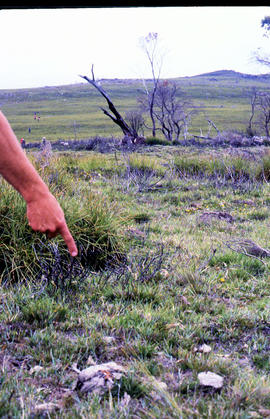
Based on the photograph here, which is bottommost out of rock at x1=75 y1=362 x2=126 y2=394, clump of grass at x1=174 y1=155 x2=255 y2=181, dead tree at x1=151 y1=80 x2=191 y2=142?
rock at x1=75 y1=362 x2=126 y2=394

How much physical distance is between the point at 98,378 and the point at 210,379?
600 mm

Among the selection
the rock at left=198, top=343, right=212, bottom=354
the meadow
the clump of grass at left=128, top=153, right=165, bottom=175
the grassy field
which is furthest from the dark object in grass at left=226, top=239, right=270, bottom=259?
the grassy field

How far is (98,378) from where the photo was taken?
6.95 ft

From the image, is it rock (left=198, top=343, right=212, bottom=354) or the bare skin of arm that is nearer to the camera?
the bare skin of arm

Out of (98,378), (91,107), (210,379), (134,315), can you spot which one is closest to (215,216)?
(134,315)

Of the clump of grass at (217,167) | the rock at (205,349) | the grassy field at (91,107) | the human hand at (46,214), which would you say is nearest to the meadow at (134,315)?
the rock at (205,349)

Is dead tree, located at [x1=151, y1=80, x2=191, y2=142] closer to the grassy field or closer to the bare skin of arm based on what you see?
the grassy field

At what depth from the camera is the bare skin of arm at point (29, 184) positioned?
136 centimetres

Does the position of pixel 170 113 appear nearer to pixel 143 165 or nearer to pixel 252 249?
pixel 143 165

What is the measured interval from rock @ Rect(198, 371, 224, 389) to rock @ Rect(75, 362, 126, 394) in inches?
16.9

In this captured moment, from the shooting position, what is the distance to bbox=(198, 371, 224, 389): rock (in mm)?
2105

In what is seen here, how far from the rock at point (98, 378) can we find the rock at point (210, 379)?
1.40 feet

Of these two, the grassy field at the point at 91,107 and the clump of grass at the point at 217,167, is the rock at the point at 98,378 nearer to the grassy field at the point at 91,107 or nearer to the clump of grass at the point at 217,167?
the clump of grass at the point at 217,167

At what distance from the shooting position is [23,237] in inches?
157
